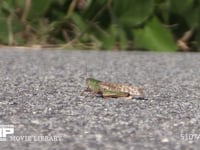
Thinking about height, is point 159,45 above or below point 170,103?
above

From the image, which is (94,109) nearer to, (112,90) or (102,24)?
(112,90)

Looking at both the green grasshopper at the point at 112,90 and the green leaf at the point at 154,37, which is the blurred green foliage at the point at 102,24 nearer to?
the green leaf at the point at 154,37

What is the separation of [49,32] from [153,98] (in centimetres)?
275

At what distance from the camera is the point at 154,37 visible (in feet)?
16.7

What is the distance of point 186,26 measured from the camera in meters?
5.33

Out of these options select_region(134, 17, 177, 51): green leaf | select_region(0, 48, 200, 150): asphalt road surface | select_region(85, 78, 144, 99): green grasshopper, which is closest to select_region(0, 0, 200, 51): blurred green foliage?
select_region(134, 17, 177, 51): green leaf

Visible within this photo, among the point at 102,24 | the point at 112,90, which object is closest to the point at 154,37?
the point at 102,24

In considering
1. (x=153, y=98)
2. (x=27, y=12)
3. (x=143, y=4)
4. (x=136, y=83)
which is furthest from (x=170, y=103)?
(x=27, y=12)

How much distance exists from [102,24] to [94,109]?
2.86 m

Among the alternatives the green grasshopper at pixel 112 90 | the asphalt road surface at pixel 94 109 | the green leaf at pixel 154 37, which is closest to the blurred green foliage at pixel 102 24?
the green leaf at pixel 154 37

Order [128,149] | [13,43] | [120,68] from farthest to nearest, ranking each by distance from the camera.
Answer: [13,43] → [120,68] → [128,149]

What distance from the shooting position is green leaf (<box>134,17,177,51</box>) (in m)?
5.05

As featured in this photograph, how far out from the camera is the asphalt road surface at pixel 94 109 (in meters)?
1.87

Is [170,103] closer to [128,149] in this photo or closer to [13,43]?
[128,149]
